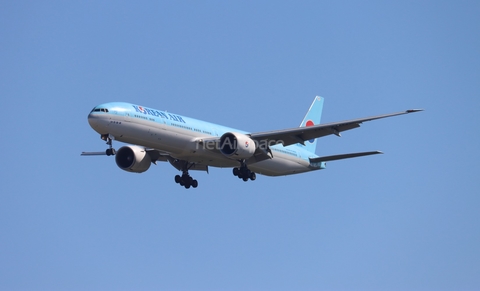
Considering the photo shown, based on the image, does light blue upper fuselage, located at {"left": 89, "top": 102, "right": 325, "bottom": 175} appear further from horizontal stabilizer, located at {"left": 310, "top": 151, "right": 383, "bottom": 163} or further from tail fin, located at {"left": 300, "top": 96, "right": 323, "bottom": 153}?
tail fin, located at {"left": 300, "top": 96, "right": 323, "bottom": 153}

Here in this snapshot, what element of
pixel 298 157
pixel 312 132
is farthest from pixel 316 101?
pixel 312 132

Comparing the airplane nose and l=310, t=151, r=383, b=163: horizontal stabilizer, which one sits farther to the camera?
l=310, t=151, r=383, b=163: horizontal stabilizer

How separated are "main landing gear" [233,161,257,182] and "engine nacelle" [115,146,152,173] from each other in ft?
19.2

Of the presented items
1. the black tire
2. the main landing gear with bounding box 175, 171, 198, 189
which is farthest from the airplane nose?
the black tire

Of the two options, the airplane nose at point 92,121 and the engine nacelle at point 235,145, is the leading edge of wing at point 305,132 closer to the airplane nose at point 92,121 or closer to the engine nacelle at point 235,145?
the engine nacelle at point 235,145

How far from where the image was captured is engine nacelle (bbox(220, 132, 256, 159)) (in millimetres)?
47469

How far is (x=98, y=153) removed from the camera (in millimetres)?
55344

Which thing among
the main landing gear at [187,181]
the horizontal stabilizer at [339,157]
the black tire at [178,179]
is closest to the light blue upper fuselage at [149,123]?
the main landing gear at [187,181]

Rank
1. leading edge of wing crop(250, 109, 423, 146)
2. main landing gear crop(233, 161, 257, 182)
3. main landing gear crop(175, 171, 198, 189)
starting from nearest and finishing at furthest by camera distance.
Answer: leading edge of wing crop(250, 109, 423, 146) → main landing gear crop(233, 161, 257, 182) → main landing gear crop(175, 171, 198, 189)

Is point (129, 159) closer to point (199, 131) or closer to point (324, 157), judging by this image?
point (199, 131)

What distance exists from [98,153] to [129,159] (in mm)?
5245

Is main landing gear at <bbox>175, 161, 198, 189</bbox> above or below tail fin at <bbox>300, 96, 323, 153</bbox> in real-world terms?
below

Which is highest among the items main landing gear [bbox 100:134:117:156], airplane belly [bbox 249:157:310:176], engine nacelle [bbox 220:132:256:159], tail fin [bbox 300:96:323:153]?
tail fin [bbox 300:96:323:153]

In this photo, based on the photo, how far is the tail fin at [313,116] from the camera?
193 ft
